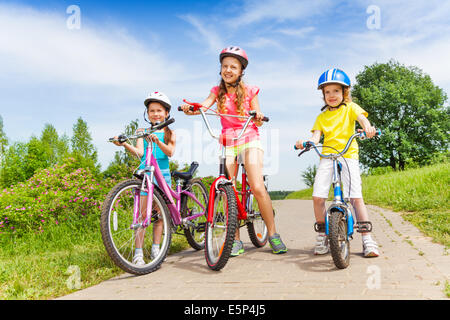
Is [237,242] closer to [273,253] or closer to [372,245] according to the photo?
[273,253]

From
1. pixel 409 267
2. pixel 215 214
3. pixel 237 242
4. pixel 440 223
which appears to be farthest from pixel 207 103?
pixel 440 223

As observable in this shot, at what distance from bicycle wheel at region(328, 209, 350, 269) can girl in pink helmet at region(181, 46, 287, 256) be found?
867 mm

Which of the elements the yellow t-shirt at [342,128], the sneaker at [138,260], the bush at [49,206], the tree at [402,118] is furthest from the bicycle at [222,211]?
the tree at [402,118]

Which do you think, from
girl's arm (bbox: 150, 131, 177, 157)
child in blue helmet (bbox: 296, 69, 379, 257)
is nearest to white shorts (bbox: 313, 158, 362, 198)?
child in blue helmet (bbox: 296, 69, 379, 257)

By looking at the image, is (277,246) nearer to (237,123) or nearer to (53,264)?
(237,123)

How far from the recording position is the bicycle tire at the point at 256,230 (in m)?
4.69

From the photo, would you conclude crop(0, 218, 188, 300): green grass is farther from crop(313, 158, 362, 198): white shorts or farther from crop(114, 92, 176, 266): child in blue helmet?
crop(313, 158, 362, 198): white shorts

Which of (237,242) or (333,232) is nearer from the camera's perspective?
(333,232)

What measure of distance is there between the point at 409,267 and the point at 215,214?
1818 millimetres

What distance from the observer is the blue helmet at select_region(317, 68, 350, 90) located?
4098mm

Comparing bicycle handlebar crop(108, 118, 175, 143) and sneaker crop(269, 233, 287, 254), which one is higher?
bicycle handlebar crop(108, 118, 175, 143)

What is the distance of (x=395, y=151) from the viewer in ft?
98.0

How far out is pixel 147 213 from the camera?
3771mm

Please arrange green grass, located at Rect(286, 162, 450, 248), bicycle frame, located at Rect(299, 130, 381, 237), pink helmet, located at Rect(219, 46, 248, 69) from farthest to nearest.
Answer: green grass, located at Rect(286, 162, 450, 248) → pink helmet, located at Rect(219, 46, 248, 69) → bicycle frame, located at Rect(299, 130, 381, 237)
